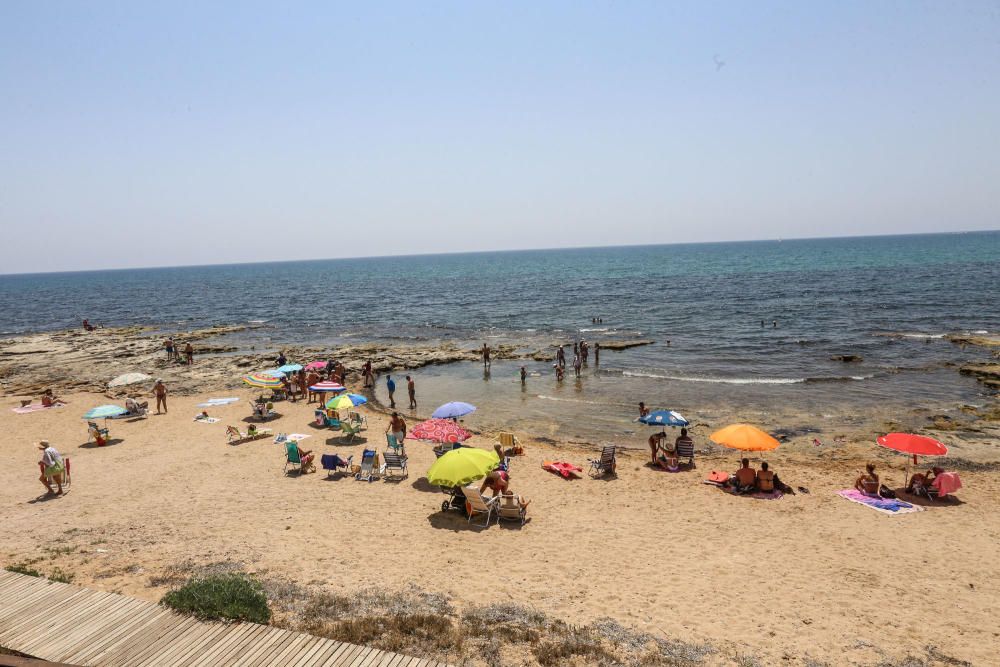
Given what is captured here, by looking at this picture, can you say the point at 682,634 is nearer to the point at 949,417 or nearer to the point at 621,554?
the point at 621,554

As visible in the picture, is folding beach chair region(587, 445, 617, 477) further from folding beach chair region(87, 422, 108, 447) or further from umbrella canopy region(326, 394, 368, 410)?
folding beach chair region(87, 422, 108, 447)

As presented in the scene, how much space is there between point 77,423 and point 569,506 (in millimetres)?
20586

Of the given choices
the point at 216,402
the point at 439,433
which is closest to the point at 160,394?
the point at 216,402

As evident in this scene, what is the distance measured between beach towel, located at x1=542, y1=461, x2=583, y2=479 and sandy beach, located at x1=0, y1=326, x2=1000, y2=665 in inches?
10.8

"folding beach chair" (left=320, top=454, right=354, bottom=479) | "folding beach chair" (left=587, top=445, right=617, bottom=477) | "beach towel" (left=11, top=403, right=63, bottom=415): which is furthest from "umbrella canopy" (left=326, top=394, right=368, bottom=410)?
"beach towel" (left=11, top=403, right=63, bottom=415)

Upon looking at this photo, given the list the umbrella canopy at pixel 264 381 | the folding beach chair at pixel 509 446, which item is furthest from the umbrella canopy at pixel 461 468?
the umbrella canopy at pixel 264 381

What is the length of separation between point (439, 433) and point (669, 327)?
3282cm

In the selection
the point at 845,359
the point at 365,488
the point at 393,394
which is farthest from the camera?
the point at 845,359

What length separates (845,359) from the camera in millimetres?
31172

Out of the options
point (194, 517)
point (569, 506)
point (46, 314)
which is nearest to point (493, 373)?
point (569, 506)

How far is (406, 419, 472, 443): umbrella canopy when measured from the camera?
645 inches

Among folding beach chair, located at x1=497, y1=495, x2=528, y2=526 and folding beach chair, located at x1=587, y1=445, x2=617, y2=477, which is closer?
folding beach chair, located at x1=497, y1=495, x2=528, y2=526

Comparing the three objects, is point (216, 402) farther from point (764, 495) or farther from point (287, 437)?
point (764, 495)

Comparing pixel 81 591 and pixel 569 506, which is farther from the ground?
pixel 81 591
